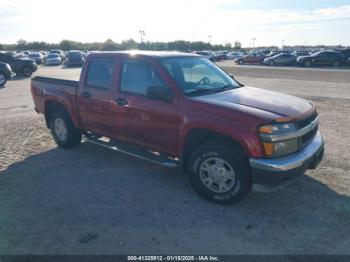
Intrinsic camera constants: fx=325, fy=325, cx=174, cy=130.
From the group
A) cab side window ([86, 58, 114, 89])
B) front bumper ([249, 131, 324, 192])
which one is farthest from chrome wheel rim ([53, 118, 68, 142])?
front bumper ([249, 131, 324, 192])

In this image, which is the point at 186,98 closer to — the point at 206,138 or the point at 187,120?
the point at 187,120

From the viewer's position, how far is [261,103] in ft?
13.5

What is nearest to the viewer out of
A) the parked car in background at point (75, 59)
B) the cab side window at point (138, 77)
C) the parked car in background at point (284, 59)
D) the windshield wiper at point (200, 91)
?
the windshield wiper at point (200, 91)

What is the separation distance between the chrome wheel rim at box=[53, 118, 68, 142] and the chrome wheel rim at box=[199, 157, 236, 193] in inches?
130

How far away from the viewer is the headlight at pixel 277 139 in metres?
3.65

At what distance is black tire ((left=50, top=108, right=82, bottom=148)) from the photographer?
626 centimetres

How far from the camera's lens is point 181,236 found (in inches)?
138

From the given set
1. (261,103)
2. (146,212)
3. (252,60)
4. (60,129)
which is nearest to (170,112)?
(261,103)

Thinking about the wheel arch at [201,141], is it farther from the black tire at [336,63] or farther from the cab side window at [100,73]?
the black tire at [336,63]

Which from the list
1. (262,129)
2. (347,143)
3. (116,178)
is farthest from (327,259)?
(347,143)

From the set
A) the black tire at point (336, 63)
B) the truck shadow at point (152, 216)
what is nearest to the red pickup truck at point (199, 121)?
the truck shadow at point (152, 216)

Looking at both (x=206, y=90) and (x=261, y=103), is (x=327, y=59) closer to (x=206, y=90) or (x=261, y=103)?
(x=206, y=90)

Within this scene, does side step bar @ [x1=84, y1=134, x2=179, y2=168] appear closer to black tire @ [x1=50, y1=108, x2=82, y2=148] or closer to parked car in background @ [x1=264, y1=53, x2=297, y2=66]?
black tire @ [x1=50, y1=108, x2=82, y2=148]

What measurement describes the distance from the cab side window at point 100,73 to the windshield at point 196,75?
1043 millimetres
